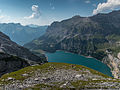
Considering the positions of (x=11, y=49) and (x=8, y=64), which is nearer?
(x=8, y=64)

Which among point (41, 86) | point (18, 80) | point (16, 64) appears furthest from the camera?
point (16, 64)

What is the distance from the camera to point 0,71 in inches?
3091

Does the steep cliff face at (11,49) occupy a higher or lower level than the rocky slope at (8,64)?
higher

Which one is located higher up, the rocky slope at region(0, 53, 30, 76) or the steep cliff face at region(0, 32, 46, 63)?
the steep cliff face at region(0, 32, 46, 63)

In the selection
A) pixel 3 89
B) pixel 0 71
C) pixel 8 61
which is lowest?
pixel 0 71

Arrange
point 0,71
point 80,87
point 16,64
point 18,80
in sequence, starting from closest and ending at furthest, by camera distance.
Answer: point 80,87 < point 18,80 < point 0,71 < point 16,64

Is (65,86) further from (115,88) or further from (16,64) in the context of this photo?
(16,64)

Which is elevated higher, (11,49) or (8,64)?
(11,49)

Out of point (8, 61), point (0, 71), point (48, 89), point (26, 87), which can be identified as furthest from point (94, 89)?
→ point (8, 61)

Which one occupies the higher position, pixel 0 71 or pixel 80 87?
pixel 80 87

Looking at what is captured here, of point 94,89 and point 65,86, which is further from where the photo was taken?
point 65,86

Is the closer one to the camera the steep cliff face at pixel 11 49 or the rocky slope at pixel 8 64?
the rocky slope at pixel 8 64

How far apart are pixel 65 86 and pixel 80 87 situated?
3.36m

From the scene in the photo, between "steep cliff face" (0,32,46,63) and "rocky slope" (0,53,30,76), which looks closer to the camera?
"rocky slope" (0,53,30,76)
